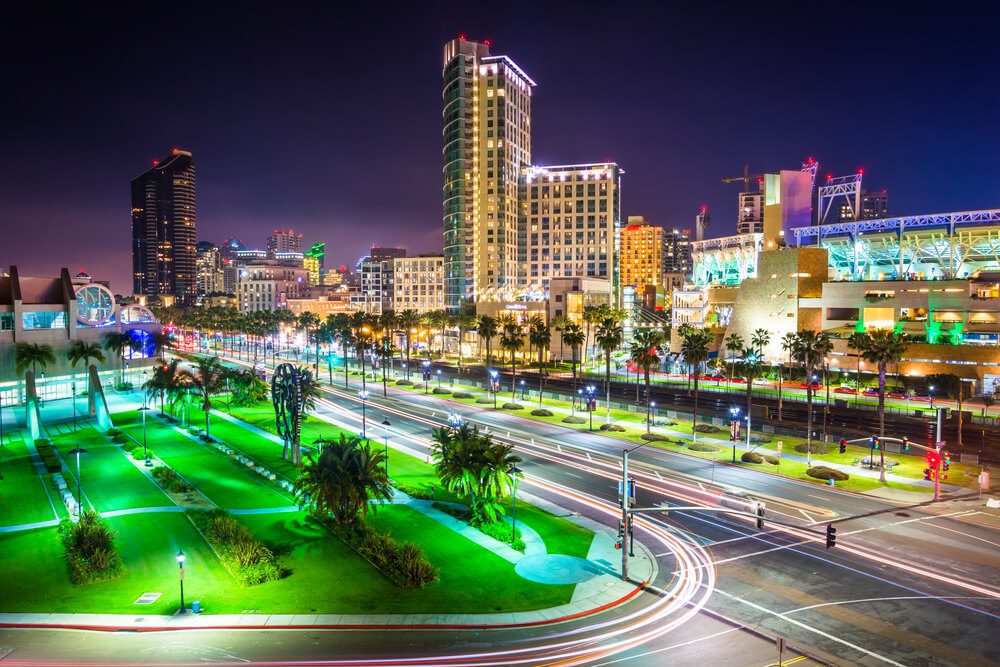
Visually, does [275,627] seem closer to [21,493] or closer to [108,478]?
[108,478]

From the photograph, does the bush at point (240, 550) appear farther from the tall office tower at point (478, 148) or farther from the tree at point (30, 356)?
the tall office tower at point (478, 148)

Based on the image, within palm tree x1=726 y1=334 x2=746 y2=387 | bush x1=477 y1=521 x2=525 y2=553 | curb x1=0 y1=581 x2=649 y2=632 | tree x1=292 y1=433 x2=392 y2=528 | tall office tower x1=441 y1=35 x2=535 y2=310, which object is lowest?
curb x1=0 y1=581 x2=649 y2=632

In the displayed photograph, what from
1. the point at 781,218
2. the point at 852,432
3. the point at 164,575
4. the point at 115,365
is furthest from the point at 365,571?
the point at 781,218

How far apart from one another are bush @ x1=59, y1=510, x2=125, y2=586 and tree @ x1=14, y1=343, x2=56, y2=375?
161ft

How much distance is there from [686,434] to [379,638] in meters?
55.5

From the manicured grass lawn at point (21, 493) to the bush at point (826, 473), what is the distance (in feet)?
215

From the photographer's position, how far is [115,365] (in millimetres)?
103625

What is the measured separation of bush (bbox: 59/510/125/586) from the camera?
115 feet

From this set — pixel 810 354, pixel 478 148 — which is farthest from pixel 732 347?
pixel 478 148

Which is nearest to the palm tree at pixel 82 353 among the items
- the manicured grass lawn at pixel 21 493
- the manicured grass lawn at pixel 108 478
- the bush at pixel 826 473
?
the manicured grass lawn at pixel 108 478

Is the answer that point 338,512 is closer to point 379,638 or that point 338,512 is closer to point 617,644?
point 379,638

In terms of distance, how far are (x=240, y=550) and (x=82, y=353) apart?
221 feet

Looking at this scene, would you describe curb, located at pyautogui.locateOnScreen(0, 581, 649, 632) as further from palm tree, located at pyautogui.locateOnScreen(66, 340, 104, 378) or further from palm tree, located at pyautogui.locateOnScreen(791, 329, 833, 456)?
palm tree, located at pyautogui.locateOnScreen(66, 340, 104, 378)

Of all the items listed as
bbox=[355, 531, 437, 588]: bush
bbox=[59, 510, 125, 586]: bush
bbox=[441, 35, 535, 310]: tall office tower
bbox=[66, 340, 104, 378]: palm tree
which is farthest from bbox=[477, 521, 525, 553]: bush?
bbox=[441, 35, 535, 310]: tall office tower
